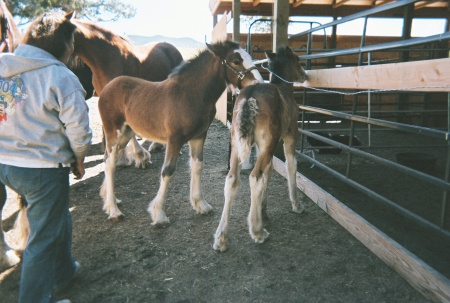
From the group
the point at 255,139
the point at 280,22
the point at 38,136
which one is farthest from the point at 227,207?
the point at 280,22

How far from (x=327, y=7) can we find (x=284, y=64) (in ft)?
25.1

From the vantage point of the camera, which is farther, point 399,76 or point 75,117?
point 399,76

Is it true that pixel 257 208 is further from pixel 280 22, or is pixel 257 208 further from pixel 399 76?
pixel 280 22

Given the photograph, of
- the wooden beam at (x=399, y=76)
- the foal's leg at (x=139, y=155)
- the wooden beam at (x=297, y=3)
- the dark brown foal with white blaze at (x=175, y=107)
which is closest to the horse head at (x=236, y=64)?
the dark brown foal with white blaze at (x=175, y=107)

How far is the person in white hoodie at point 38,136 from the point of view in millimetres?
2146

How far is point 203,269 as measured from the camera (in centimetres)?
304

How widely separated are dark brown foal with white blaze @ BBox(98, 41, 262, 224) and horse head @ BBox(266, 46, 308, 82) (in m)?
0.70

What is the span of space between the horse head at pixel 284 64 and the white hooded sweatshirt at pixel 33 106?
8.62 feet

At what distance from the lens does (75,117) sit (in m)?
2.17

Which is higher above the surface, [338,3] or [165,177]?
[338,3]

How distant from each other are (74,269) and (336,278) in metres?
2.15

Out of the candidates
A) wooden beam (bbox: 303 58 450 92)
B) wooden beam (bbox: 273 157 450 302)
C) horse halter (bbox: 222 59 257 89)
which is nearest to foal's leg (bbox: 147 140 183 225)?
Answer: horse halter (bbox: 222 59 257 89)

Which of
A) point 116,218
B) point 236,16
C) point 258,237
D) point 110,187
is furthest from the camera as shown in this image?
point 236,16

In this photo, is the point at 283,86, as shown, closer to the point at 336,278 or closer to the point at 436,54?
the point at 336,278
